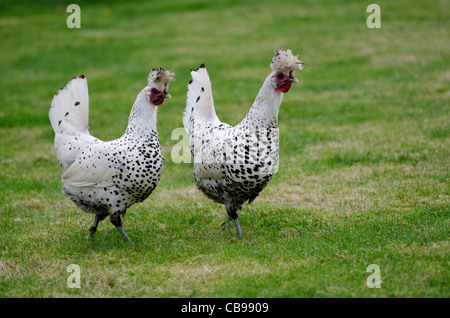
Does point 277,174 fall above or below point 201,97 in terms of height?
below

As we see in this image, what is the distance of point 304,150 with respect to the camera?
848cm

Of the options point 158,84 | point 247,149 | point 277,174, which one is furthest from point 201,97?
point 277,174

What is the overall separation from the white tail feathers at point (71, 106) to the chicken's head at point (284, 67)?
7.11 feet

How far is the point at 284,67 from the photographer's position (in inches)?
195

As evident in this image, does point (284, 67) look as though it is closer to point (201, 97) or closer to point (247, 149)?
point (247, 149)

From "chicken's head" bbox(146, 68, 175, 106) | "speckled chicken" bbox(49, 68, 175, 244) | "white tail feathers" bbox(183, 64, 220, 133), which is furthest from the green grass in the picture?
"chicken's head" bbox(146, 68, 175, 106)

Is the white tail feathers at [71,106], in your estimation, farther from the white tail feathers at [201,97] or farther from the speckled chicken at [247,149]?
the speckled chicken at [247,149]

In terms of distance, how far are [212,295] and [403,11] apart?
51.9 feet

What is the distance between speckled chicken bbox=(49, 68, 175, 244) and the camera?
203 inches

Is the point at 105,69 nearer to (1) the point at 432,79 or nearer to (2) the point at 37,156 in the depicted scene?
(2) the point at 37,156

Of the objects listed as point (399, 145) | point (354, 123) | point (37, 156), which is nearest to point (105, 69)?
point (37, 156)

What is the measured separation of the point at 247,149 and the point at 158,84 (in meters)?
1.13

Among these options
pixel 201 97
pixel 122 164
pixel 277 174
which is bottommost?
pixel 277 174

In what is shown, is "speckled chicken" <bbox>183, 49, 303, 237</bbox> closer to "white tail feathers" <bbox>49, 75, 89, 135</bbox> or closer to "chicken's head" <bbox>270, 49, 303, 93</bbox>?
"chicken's head" <bbox>270, 49, 303, 93</bbox>
